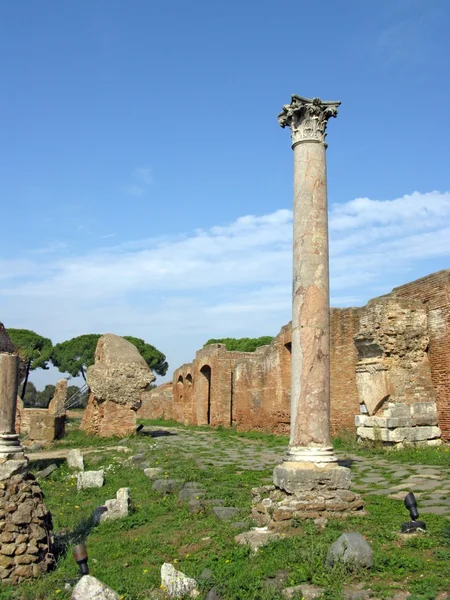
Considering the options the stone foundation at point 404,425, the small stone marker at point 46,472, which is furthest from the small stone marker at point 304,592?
the stone foundation at point 404,425

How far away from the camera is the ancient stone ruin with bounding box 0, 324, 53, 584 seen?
5074 mm

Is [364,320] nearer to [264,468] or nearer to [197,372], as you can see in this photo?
[264,468]

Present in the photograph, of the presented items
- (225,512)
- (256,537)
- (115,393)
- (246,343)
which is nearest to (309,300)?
(225,512)

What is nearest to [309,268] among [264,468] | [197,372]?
[264,468]

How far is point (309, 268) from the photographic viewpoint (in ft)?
21.0

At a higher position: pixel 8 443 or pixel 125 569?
pixel 8 443

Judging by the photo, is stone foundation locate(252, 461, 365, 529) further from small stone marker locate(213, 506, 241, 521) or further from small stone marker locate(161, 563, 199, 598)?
small stone marker locate(161, 563, 199, 598)

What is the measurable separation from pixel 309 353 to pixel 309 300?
589mm

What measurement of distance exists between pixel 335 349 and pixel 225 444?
3.75 meters

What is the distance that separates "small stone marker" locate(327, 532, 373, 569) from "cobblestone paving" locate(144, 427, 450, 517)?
5.36ft

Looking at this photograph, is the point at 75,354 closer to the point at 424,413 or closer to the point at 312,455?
the point at 424,413

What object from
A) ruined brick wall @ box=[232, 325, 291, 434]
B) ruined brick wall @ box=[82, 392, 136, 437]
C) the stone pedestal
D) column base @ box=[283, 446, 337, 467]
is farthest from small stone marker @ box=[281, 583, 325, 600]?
ruined brick wall @ box=[232, 325, 291, 434]

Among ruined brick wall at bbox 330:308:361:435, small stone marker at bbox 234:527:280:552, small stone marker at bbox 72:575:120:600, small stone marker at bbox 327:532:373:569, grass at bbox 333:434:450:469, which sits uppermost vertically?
ruined brick wall at bbox 330:308:361:435

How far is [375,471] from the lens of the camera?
8508 millimetres
